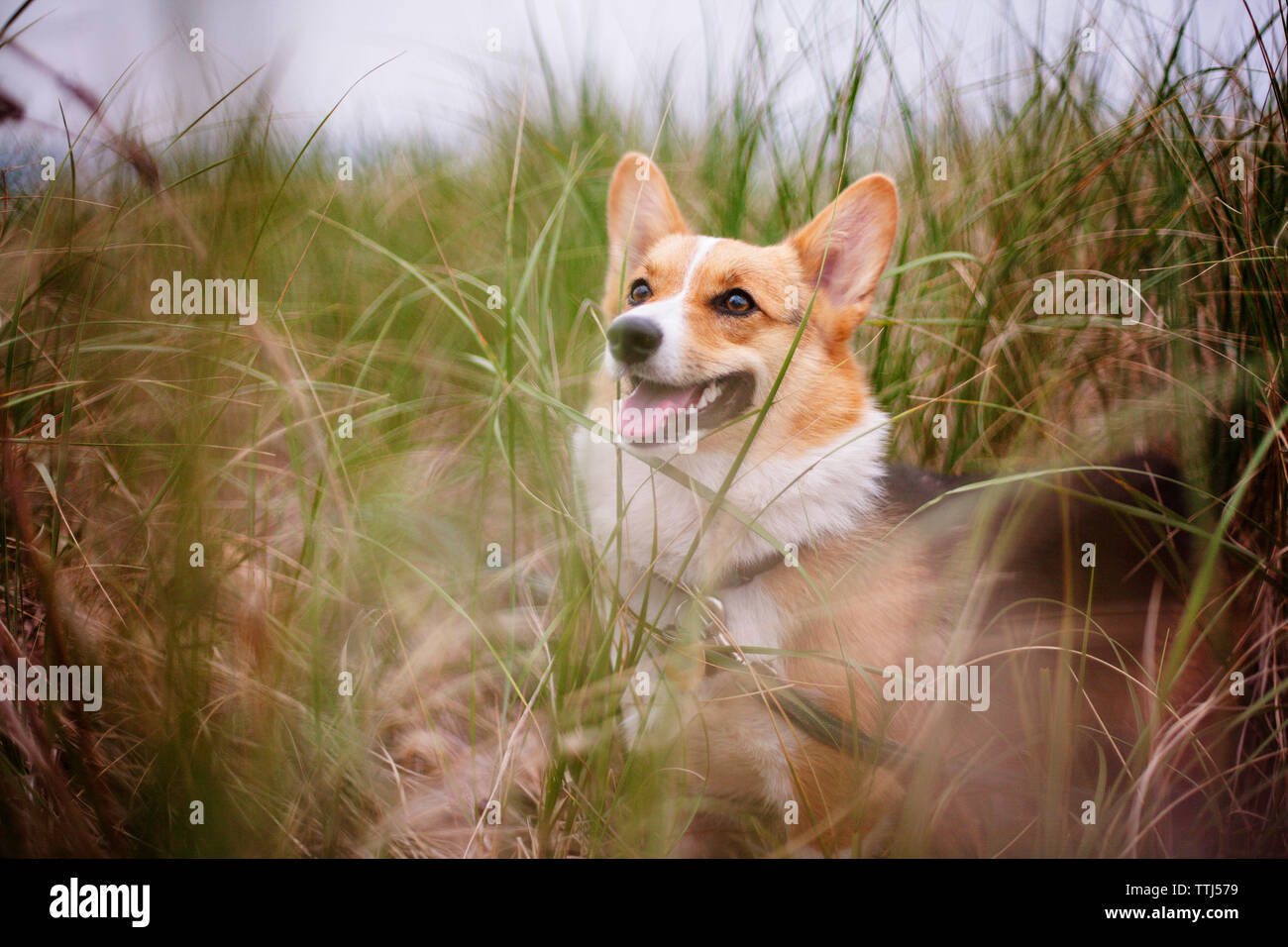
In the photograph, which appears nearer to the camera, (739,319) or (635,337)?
(635,337)

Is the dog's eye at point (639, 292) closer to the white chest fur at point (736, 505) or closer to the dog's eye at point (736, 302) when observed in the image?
the dog's eye at point (736, 302)

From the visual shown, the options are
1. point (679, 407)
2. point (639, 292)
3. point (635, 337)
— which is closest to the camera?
A: point (635, 337)

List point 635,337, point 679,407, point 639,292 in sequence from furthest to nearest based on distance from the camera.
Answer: point 639,292, point 679,407, point 635,337

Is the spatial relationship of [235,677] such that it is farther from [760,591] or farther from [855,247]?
→ [855,247]

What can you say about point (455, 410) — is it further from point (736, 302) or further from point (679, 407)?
point (736, 302)

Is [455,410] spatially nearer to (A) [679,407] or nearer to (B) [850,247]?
(A) [679,407]

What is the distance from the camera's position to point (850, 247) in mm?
1706

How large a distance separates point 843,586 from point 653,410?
65 centimetres

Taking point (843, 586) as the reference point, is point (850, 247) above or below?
above

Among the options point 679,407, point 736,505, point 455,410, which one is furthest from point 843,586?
point 455,410

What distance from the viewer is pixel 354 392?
70.9 inches

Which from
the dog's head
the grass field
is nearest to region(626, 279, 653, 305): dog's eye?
the dog's head

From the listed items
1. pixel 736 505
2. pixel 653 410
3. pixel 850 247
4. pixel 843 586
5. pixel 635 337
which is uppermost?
pixel 850 247

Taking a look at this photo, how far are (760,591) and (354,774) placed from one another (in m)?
1.09
